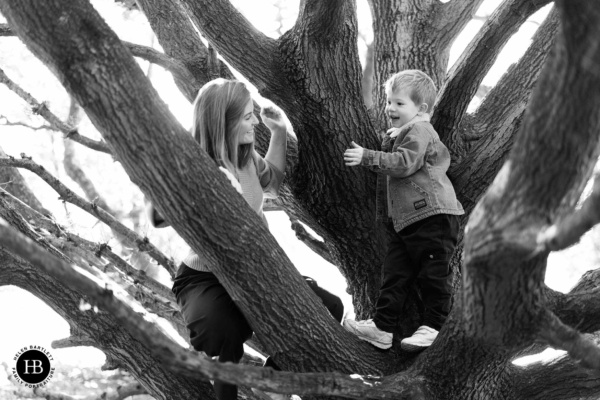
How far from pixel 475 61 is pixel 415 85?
0.33 meters

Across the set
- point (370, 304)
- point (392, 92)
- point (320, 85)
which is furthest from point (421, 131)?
point (370, 304)

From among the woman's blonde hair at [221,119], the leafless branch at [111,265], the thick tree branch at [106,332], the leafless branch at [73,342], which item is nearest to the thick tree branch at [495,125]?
the woman's blonde hair at [221,119]

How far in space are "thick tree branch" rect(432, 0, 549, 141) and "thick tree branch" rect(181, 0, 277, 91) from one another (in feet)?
3.21

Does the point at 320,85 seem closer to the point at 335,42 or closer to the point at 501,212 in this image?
the point at 335,42

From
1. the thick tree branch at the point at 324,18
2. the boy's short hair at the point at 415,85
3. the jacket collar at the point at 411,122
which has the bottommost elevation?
the jacket collar at the point at 411,122

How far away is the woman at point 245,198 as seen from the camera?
131 inches

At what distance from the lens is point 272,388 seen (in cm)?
281

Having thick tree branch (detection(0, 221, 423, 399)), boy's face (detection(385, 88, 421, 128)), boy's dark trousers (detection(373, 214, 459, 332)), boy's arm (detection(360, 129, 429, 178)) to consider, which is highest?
boy's face (detection(385, 88, 421, 128))

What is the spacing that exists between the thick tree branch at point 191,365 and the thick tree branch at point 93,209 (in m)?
2.24

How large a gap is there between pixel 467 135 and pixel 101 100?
2483 mm

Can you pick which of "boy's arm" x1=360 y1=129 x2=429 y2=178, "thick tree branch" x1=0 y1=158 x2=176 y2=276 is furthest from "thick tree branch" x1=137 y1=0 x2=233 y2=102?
"boy's arm" x1=360 y1=129 x2=429 y2=178

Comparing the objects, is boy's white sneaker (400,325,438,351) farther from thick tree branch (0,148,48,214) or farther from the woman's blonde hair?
thick tree branch (0,148,48,214)

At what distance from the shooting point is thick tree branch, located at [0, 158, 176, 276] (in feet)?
16.5

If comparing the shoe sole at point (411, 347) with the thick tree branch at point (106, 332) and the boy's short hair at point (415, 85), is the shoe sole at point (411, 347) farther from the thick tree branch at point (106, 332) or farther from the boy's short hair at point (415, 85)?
the boy's short hair at point (415, 85)
